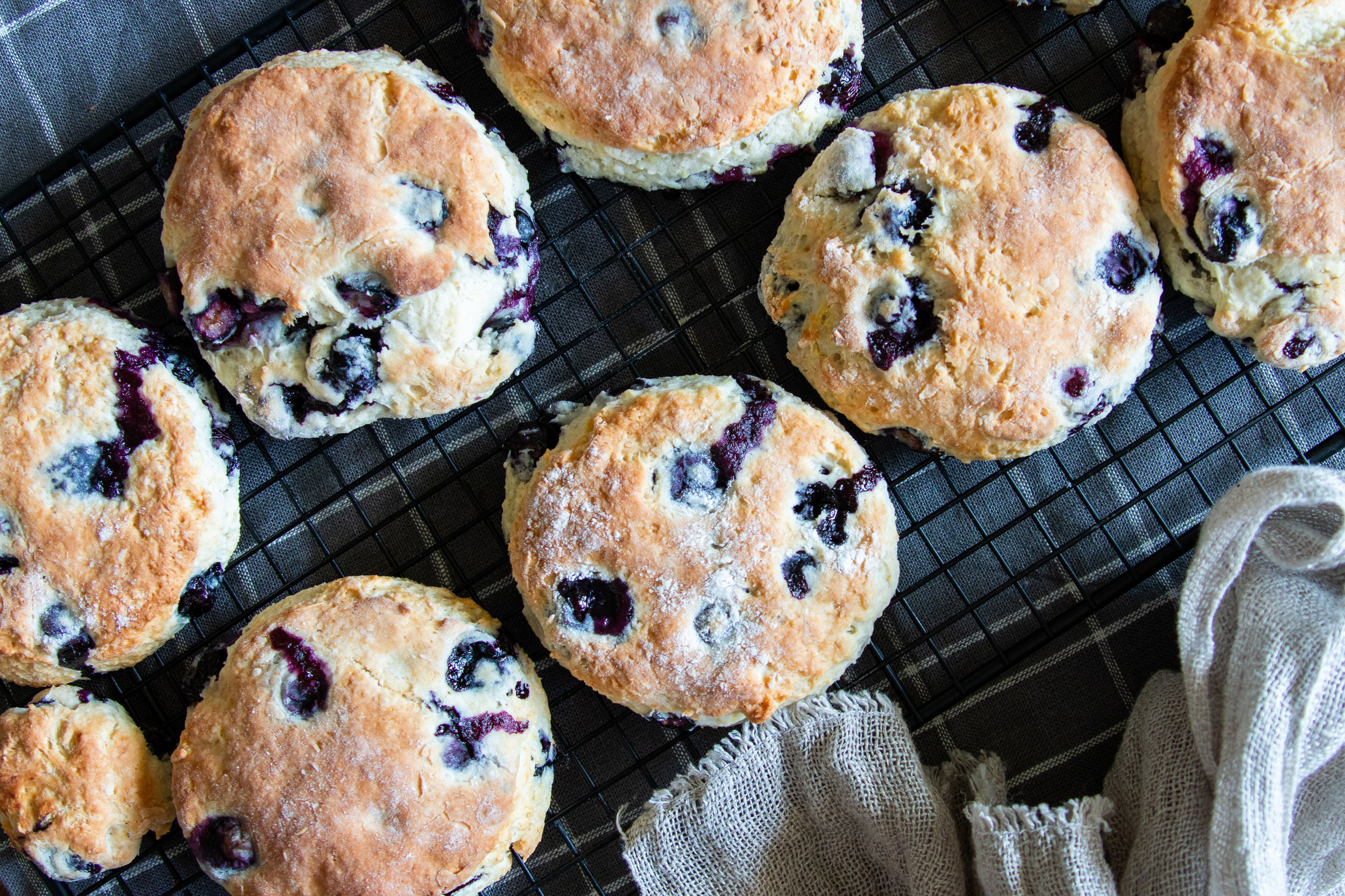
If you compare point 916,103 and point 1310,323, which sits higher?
point 916,103

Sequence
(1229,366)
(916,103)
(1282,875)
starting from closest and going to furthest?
(1282,875) → (916,103) → (1229,366)

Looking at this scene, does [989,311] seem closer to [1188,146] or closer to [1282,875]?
[1188,146]

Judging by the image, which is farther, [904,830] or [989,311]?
[904,830]

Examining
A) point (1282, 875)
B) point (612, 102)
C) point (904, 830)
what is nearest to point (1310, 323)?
point (1282, 875)

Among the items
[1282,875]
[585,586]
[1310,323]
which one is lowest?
[1282,875]

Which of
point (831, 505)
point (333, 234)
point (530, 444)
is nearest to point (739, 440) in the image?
point (831, 505)

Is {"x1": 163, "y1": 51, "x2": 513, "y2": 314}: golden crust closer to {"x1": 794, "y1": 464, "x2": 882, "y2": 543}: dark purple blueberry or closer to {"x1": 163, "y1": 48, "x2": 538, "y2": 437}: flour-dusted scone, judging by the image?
{"x1": 163, "y1": 48, "x2": 538, "y2": 437}: flour-dusted scone

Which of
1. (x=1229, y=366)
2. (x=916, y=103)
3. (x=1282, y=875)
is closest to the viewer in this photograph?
(x=1282, y=875)
